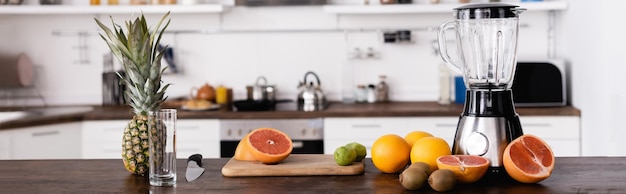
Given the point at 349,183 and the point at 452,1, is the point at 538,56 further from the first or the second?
the point at 349,183

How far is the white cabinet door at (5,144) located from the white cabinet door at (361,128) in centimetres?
174

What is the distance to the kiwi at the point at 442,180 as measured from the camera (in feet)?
6.53

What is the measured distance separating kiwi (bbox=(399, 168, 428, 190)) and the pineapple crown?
688mm

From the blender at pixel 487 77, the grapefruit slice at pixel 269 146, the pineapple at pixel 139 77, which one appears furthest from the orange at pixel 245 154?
the blender at pixel 487 77

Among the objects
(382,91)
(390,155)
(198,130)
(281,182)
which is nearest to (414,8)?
(382,91)

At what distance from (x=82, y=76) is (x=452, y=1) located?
248 centimetres

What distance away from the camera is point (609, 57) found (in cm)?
389

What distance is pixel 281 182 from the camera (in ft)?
7.11

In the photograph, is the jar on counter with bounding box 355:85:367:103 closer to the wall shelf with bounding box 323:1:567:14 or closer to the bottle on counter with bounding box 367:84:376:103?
the bottle on counter with bounding box 367:84:376:103

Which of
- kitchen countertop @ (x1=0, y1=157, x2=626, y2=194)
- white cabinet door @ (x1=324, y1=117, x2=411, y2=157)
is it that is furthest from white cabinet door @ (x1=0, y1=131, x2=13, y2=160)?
kitchen countertop @ (x1=0, y1=157, x2=626, y2=194)

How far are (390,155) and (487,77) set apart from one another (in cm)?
42

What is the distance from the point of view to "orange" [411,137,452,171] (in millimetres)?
2188

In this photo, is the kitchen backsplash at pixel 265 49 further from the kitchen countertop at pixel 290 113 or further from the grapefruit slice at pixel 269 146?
the grapefruit slice at pixel 269 146

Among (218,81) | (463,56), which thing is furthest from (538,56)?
(463,56)
